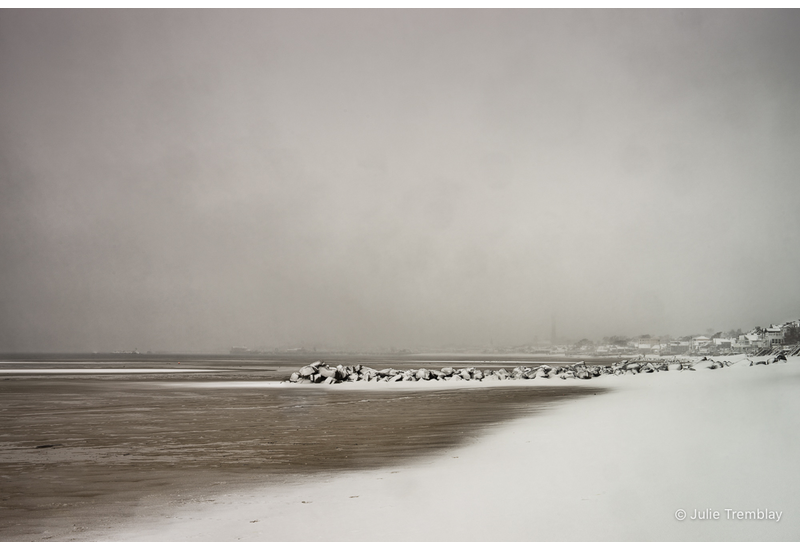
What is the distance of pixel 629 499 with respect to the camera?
4.54 metres

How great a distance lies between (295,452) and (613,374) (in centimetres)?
2278

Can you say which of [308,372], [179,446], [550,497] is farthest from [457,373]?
[550,497]

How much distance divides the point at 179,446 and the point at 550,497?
5766mm

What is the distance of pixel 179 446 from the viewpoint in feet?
26.2

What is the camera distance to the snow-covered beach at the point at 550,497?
393 cm

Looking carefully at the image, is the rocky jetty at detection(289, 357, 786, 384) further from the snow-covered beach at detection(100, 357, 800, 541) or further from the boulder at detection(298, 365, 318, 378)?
the snow-covered beach at detection(100, 357, 800, 541)

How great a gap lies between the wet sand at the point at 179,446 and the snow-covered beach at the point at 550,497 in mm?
595

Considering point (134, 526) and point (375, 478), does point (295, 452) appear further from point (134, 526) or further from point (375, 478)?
point (134, 526)

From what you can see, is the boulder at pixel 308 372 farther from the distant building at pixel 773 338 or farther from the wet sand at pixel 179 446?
the distant building at pixel 773 338

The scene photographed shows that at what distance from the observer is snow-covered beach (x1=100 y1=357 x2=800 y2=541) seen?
12.9 ft

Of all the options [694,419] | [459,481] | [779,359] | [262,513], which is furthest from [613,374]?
[262,513]

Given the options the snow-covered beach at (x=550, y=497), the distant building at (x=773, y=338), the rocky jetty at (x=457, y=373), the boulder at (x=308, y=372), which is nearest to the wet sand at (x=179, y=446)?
the snow-covered beach at (x=550, y=497)

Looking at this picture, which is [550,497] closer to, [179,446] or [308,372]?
[179,446]

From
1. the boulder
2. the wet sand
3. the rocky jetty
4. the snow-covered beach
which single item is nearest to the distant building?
the rocky jetty
